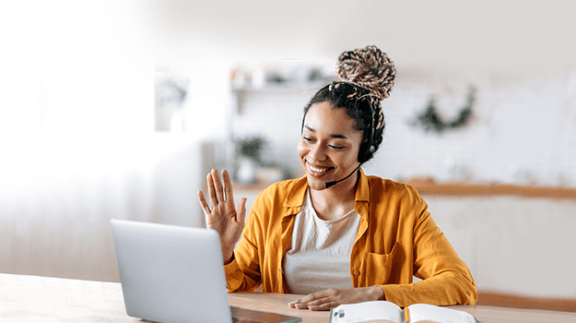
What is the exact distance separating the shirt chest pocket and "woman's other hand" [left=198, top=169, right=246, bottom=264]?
396 millimetres

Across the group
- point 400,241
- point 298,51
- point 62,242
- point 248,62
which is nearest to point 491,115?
point 298,51

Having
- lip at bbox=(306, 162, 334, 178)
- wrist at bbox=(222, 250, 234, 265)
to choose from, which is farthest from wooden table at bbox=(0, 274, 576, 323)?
lip at bbox=(306, 162, 334, 178)

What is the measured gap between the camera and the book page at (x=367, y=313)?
0.91 metres

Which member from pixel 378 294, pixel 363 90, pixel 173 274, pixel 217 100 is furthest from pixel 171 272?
pixel 217 100

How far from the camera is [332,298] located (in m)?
1.12

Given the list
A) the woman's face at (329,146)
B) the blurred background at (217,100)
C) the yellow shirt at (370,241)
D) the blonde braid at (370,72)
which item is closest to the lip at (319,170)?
the woman's face at (329,146)

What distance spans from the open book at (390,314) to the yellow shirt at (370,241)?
318 millimetres

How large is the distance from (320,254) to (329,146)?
323mm

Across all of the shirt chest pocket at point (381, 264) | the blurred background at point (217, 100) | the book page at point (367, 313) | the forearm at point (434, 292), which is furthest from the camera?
the blurred background at point (217, 100)

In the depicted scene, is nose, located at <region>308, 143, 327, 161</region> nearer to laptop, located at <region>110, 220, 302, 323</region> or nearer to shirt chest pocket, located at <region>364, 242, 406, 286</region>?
shirt chest pocket, located at <region>364, 242, 406, 286</region>

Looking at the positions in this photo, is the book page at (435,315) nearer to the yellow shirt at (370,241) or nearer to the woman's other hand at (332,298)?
the woman's other hand at (332,298)

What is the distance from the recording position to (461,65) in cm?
333

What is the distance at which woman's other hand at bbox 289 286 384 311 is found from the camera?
3.63 feet

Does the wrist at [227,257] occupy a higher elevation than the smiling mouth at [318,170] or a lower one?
lower
